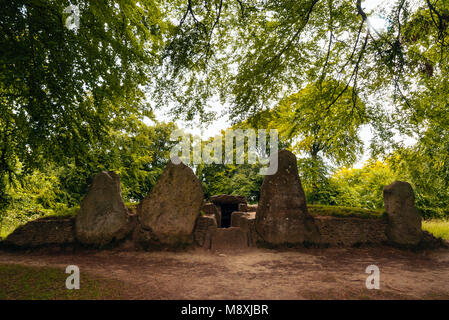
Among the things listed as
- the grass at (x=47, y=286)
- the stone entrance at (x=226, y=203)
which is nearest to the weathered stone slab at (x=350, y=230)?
the stone entrance at (x=226, y=203)

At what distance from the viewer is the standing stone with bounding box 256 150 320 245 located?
6902 millimetres

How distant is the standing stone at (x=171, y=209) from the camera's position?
6796 mm

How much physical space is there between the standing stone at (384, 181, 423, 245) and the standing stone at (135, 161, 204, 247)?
6032 mm

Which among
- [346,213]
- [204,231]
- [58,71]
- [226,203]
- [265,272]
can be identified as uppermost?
[58,71]

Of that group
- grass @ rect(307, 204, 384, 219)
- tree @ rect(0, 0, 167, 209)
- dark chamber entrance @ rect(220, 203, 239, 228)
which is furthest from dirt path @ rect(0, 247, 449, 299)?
dark chamber entrance @ rect(220, 203, 239, 228)

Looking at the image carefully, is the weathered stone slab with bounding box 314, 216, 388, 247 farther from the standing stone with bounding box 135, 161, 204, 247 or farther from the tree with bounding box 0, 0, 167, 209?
the tree with bounding box 0, 0, 167, 209

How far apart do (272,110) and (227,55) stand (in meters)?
2.14

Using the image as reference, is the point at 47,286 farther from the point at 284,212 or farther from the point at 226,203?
the point at 226,203

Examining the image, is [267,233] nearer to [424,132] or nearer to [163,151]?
[424,132]

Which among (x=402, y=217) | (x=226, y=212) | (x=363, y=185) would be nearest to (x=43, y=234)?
(x=226, y=212)

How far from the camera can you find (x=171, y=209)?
6988 mm

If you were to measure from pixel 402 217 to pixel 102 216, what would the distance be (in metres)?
9.06

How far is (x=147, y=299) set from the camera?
3285 mm

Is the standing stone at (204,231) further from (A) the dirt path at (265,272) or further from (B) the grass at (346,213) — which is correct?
(B) the grass at (346,213)
